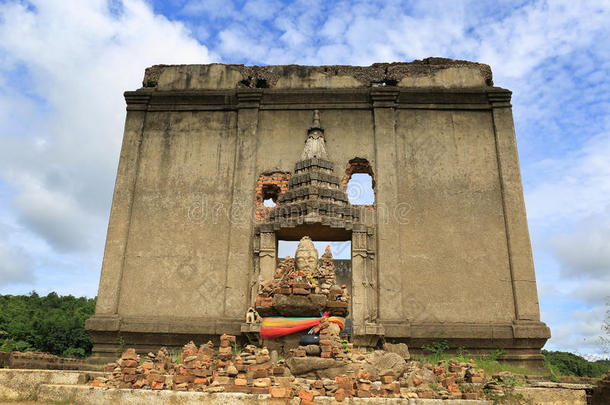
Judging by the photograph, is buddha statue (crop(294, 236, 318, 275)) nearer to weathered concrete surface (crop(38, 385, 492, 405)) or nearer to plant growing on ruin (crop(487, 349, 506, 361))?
weathered concrete surface (crop(38, 385, 492, 405))

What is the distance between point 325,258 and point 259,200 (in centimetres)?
214

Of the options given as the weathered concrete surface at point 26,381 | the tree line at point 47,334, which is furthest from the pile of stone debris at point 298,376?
the tree line at point 47,334

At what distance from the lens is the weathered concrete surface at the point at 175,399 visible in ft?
19.2

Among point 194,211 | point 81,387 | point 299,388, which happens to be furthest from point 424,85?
point 81,387

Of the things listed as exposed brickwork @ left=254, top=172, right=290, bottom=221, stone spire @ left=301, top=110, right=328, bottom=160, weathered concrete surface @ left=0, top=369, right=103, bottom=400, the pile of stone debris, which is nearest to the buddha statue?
the pile of stone debris

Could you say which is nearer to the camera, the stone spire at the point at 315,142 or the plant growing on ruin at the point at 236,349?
the plant growing on ruin at the point at 236,349

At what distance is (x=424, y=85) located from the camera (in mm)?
12734

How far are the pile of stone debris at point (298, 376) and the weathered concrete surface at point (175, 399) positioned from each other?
0.13m

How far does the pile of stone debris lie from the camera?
6055mm

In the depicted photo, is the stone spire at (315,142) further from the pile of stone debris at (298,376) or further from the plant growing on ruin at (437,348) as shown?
the pile of stone debris at (298,376)

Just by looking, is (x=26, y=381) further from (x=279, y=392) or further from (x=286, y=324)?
(x=279, y=392)

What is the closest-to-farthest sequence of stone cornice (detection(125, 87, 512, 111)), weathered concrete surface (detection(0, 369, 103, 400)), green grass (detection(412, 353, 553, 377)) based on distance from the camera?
1. weathered concrete surface (detection(0, 369, 103, 400))
2. green grass (detection(412, 353, 553, 377))
3. stone cornice (detection(125, 87, 512, 111))

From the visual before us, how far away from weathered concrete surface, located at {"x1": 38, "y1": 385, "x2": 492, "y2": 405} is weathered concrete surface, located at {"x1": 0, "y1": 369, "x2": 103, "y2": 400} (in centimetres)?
60

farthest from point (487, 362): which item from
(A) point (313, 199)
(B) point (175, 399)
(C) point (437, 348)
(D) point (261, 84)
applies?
(D) point (261, 84)
